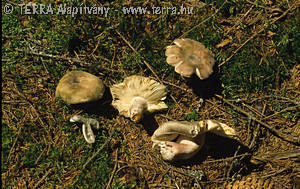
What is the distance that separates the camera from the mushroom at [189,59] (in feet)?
12.6

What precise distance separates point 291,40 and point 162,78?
213cm

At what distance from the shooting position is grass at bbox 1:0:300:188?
13.8 feet

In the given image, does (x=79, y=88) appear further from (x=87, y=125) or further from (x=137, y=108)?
(x=137, y=108)

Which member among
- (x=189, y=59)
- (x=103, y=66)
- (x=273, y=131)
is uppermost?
(x=189, y=59)

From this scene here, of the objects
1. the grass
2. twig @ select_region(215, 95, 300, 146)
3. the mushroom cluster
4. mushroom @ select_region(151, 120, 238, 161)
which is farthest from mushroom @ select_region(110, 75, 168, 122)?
twig @ select_region(215, 95, 300, 146)

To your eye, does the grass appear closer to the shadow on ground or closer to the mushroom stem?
the shadow on ground

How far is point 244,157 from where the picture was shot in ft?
14.2

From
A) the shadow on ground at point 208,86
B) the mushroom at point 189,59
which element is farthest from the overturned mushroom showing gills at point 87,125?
the shadow on ground at point 208,86

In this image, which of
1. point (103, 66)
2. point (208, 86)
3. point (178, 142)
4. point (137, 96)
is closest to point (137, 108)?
point (137, 96)

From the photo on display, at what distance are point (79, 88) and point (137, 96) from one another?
0.87m

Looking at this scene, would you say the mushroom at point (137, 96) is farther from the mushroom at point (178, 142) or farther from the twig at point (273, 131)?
the twig at point (273, 131)

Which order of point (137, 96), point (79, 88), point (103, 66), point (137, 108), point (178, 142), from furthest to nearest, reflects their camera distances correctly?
point (103, 66)
point (137, 96)
point (178, 142)
point (137, 108)
point (79, 88)

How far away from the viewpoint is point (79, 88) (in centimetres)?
380

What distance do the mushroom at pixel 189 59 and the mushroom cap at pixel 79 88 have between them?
3.64 feet
